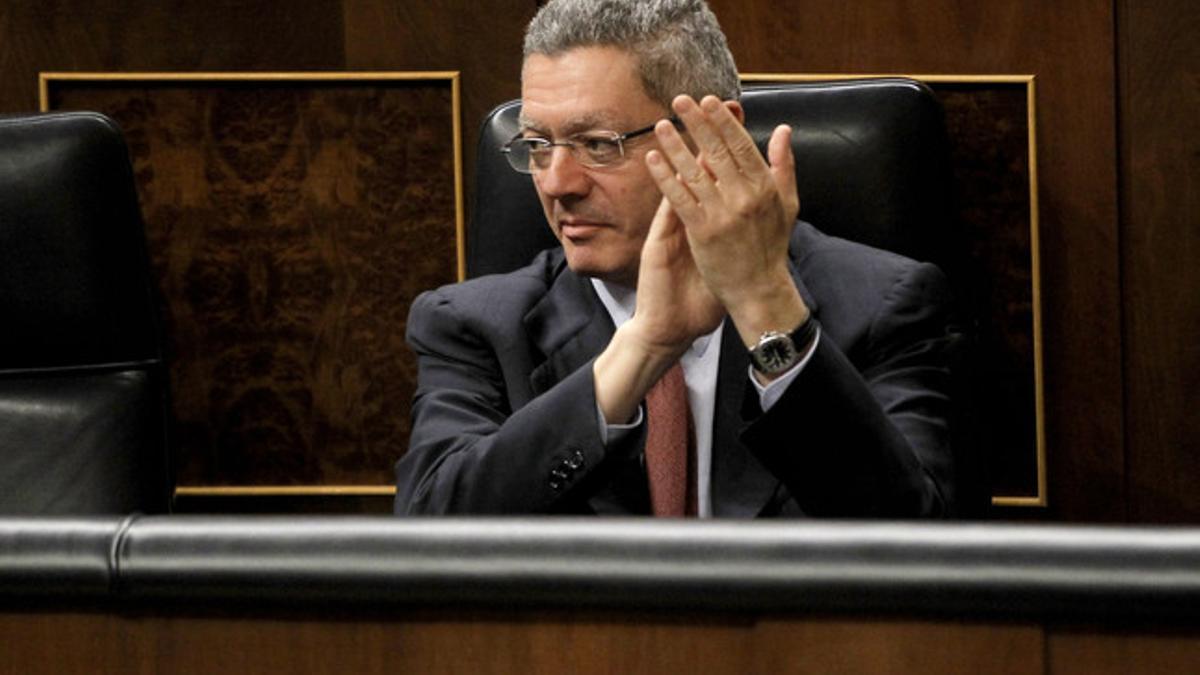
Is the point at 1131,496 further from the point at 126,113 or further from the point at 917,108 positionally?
the point at 126,113

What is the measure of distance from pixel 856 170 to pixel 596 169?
25 centimetres

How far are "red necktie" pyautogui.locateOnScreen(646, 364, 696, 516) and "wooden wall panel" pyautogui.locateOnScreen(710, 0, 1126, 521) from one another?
0.91m

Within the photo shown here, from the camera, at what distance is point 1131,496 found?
2037 mm

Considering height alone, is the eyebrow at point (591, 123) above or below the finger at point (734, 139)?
above

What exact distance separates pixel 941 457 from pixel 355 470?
1055mm

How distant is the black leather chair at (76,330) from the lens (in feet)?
4.28

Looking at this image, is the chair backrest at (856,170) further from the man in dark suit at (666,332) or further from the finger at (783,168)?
A: the finger at (783,168)

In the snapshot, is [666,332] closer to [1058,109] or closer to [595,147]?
[595,147]

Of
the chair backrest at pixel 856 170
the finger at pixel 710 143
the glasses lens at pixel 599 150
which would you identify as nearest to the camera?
the finger at pixel 710 143

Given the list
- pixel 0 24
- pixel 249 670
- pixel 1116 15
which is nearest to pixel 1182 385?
pixel 1116 15

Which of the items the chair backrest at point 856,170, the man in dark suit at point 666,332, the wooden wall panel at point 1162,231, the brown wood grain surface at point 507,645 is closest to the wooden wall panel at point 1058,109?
the wooden wall panel at point 1162,231

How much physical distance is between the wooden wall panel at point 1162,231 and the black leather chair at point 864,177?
728mm

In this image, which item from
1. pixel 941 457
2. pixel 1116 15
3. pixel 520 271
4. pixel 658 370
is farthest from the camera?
pixel 1116 15

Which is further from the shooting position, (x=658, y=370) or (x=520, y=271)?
(x=520, y=271)
